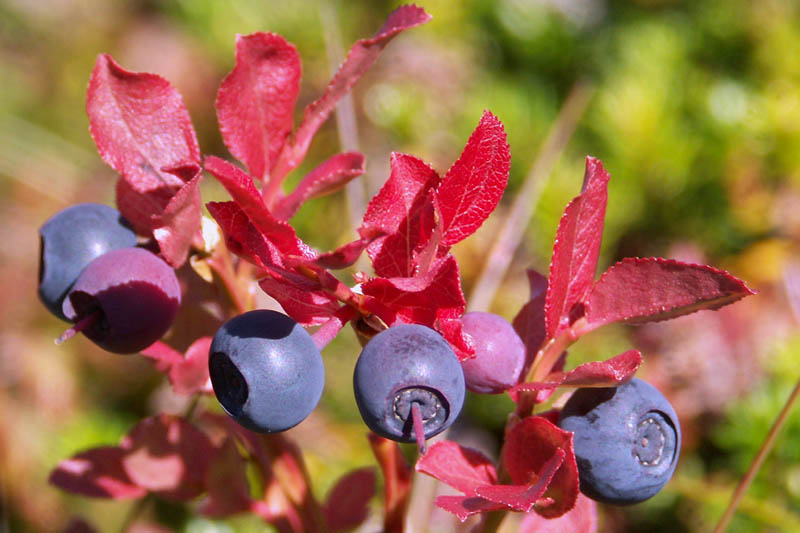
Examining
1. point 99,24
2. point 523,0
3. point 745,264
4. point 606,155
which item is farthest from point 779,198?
point 99,24

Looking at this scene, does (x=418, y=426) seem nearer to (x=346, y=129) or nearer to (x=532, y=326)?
(x=532, y=326)

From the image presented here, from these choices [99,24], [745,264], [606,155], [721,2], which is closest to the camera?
[745,264]

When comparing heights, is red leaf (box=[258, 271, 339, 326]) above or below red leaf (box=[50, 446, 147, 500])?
above

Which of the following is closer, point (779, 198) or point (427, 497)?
point (427, 497)

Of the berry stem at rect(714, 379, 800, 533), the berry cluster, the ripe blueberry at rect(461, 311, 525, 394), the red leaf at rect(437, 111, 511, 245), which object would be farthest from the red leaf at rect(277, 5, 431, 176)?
the berry stem at rect(714, 379, 800, 533)

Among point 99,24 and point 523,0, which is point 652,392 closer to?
point 523,0

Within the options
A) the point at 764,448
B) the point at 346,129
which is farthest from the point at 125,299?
the point at 346,129

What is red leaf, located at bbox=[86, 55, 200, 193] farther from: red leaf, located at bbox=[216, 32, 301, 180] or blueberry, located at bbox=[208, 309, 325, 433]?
blueberry, located at bbox=[208, 309, 325, 433]

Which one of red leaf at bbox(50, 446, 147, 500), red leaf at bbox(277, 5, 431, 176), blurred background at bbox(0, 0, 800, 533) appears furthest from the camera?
blurred background at bbox(0, 0, 800, 533)
